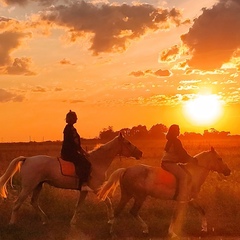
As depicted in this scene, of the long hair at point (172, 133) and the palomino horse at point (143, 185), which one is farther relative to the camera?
the palomino horse at point (143, 185)

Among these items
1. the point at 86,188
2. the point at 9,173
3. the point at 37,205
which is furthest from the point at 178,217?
the point at 9,173

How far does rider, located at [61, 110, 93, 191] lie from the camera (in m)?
12.4

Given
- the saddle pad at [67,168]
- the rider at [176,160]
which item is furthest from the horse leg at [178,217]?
the saddle pad at [67,168]

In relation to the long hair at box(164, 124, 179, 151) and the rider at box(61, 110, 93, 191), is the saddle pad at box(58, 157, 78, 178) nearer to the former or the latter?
the rider at box(61, 110, 93, 191)

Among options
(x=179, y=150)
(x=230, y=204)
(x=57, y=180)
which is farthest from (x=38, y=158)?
(x=230, y=204)

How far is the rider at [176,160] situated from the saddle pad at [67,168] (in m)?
2.44

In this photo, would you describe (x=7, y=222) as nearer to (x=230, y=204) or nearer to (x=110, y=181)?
(x=110, y=181)

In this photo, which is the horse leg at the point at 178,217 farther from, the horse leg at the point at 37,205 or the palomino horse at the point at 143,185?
the horse leg at the point at 37,205

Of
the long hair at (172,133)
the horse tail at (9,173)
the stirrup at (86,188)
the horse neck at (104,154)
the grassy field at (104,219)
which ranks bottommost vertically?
the grassy field at (104,219)

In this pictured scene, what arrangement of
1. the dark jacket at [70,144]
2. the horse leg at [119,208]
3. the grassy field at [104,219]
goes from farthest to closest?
the dark jacket at [70,144] < the horse leg at [119,208] < the grassy field at [104,219]

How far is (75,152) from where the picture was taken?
12453 mm

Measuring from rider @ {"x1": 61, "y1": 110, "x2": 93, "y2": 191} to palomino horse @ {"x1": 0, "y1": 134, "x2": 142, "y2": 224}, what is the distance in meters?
0.19

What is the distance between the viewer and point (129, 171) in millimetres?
12023

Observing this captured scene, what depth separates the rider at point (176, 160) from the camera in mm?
11633
